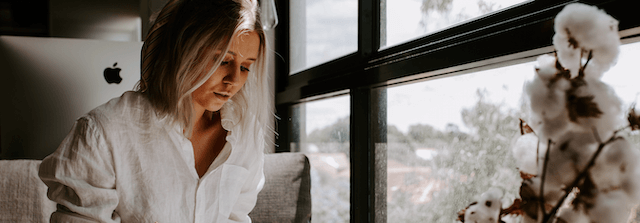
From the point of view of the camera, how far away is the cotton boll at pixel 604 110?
30 centimetres

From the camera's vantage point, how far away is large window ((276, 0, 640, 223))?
2.57 feet

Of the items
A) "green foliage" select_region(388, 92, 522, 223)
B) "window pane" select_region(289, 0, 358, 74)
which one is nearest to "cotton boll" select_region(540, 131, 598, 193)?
"green foliage" select_region(388, 92, 522, 223)

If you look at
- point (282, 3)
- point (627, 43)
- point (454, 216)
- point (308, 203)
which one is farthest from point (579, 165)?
point (282, 3)

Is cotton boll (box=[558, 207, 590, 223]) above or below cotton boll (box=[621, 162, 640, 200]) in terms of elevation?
below

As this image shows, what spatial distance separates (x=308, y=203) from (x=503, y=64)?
86cm

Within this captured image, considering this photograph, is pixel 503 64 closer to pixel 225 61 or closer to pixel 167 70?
pixel 225 61

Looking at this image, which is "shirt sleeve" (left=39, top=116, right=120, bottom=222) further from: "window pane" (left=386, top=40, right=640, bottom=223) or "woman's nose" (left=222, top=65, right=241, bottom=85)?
"window pane" (left=386, top=40, right=640, bottom=223)

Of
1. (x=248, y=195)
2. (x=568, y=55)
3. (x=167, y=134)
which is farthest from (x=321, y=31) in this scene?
(x=568, y=55)

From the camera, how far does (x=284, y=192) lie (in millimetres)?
1453

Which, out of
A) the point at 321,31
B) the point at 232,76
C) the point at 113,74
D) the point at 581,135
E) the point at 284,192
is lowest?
the point at 284,192

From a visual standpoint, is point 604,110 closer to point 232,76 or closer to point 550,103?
point 550,103

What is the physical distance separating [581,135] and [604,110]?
22mm

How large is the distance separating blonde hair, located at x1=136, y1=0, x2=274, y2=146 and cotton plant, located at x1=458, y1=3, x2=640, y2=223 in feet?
2.24

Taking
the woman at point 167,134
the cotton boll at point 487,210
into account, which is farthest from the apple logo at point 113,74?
the cotton boll at point 487,210
